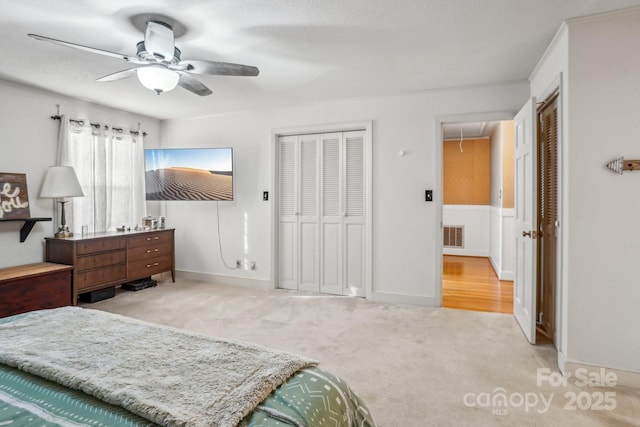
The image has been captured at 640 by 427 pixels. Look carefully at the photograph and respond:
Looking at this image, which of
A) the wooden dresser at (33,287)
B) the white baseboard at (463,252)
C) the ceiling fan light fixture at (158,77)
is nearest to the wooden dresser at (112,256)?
the wooden dresser at (33,287)

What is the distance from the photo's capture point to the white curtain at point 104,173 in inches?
165

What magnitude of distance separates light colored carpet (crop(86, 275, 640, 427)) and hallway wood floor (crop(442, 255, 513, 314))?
336mm

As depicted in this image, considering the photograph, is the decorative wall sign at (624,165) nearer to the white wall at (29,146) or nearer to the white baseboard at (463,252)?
the white baseboard at (463,252)

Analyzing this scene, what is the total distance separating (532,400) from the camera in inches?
81.8

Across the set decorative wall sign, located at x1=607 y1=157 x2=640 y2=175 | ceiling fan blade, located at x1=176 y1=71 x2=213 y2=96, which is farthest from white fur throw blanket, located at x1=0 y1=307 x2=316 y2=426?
decorative wall sign, located at x1=607 y1=157 x2=640 y2=175

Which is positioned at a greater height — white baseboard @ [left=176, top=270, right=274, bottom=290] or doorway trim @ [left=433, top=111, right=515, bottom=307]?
doorway trim @ [left=433, top=111, right=515, bottom=307]

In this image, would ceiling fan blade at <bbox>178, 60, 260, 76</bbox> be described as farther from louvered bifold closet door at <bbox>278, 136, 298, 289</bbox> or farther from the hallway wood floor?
the hallway wood floor

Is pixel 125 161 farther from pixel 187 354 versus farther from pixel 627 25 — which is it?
pixel 627 25

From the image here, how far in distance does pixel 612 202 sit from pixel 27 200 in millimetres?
5134

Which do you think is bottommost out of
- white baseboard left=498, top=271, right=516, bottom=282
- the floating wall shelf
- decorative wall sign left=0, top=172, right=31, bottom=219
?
white baseboard left=498, top=271, right=516, bottom=282

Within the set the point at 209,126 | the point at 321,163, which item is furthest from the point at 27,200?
the point at 321,163

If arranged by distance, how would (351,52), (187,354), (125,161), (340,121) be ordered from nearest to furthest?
(187,354) → (351,52) → (340,121) → (125,161)

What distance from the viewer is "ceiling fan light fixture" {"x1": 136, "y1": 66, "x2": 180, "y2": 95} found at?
7.49ft

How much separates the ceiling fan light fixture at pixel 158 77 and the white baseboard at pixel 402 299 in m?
2.99
